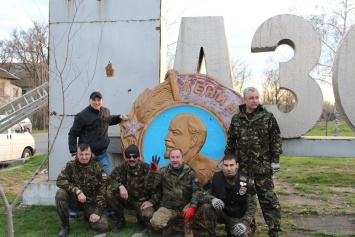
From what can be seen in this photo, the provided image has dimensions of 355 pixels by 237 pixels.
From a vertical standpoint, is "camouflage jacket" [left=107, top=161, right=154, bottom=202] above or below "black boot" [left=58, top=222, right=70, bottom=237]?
above

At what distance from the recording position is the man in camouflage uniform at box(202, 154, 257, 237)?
Result: 413 centimetres

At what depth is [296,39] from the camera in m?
5.19

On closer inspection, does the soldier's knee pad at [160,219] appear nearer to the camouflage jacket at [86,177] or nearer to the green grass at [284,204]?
the green grass at [284,204]

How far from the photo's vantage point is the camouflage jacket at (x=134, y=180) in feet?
15.6

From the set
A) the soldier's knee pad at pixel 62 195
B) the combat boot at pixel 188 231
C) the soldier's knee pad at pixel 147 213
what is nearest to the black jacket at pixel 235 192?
the combat boot at pixel 188 231

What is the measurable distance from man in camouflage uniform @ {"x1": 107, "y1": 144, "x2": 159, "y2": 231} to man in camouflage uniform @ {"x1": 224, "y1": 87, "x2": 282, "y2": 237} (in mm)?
1179

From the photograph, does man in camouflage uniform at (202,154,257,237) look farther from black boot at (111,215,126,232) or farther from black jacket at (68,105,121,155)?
black jacket at (68,105,121,155)

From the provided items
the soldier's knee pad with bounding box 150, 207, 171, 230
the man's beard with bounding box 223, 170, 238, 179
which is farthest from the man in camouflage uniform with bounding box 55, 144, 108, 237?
the man's beard with bounding box 223, 170, 238, 179

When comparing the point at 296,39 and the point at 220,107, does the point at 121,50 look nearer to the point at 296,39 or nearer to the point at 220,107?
the point at 220,107

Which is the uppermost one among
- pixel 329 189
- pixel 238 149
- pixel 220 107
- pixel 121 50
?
pixel 121 50

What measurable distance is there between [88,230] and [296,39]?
3.49 m

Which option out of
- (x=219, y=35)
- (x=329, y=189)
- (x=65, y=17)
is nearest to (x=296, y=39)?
(x=219, y=35)

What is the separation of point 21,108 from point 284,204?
→ 9737 mm

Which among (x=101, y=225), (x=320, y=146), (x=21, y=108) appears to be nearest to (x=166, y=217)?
(x=101, y=225)
